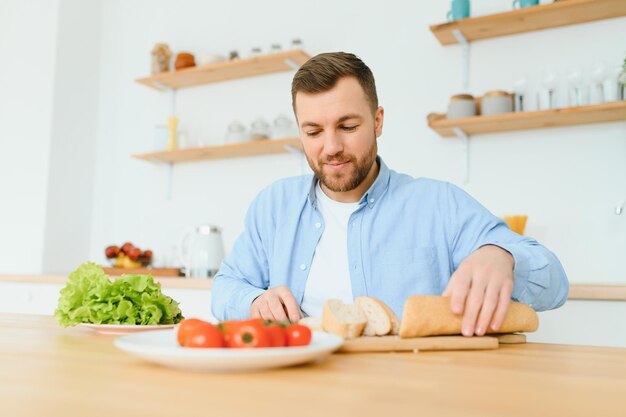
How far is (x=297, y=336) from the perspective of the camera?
0.74 metres

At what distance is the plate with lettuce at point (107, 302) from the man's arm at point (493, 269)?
558 millimetres

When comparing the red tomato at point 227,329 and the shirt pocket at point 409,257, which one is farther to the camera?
the shirt pocket at point 409,257

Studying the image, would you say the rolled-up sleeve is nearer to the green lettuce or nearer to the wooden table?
the wooden table

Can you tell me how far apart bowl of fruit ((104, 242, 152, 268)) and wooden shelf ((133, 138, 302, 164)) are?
529 millimetres

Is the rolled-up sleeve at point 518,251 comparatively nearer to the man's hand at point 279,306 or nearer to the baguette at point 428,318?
the baguette at point 428,318

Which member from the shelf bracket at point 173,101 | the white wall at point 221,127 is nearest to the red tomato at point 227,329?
the white wall at point 221,127

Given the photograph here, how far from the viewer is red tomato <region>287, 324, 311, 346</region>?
74cm

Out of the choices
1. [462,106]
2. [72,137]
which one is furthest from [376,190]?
[72,137]

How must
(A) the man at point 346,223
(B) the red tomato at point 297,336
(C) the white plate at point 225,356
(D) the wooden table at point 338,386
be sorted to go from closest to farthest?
(D) the wooden table at point 338,386, (C) the white plate at point 225,356, (B) the red tomato at point 297,336, (A) the man at point 346,223

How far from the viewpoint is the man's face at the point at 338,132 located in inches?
55.5

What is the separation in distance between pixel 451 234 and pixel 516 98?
117 centimetres

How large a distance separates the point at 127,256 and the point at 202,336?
93.9 inches

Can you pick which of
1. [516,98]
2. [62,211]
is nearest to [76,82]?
[62,211]

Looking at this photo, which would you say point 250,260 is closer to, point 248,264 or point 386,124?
point 248,264
